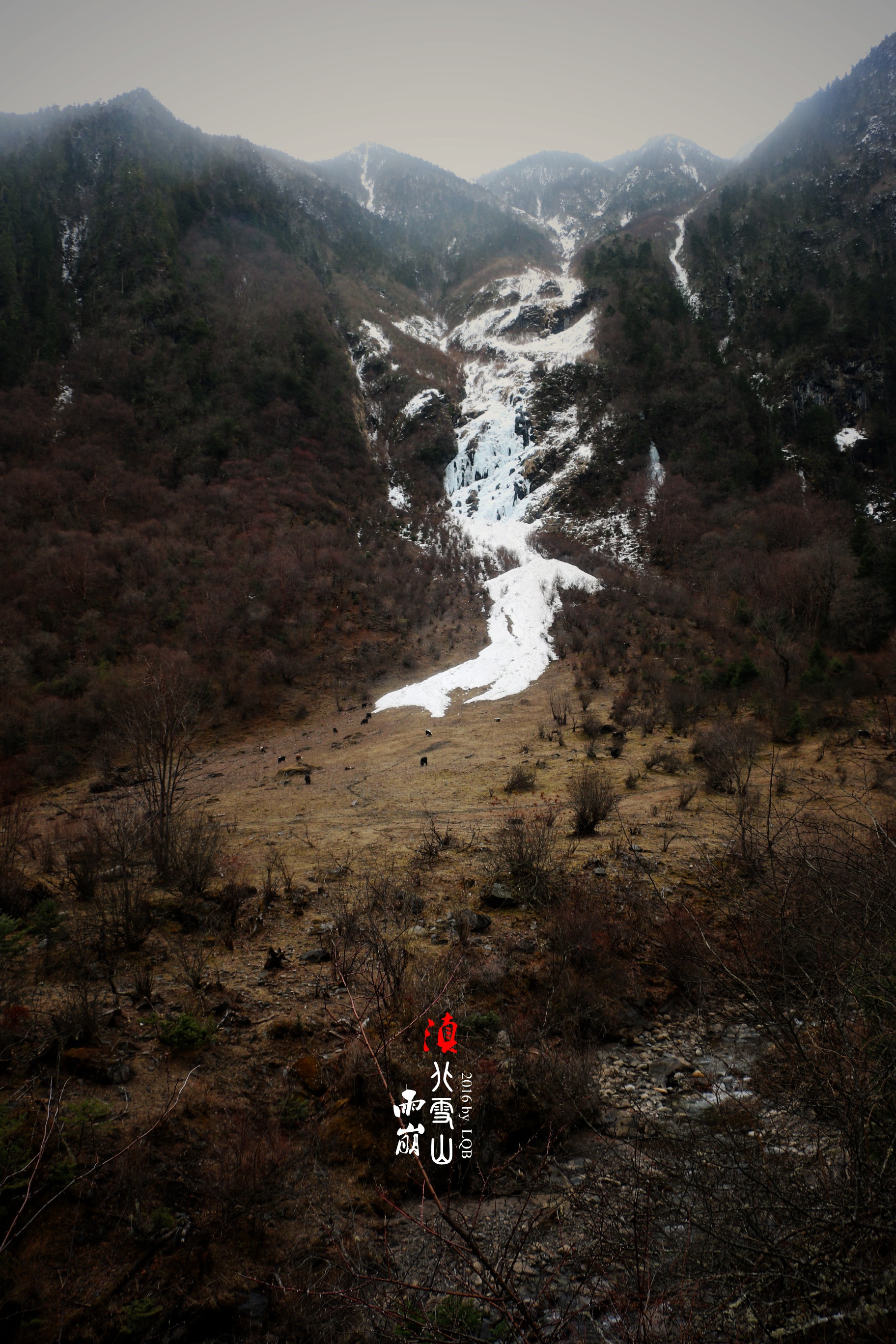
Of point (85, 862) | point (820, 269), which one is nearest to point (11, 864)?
point (85, 862)

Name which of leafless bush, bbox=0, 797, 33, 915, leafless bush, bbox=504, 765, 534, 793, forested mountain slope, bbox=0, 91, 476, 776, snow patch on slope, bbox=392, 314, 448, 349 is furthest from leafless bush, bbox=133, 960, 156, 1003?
snow patch on slope, bbox=392, 314, 448, 349

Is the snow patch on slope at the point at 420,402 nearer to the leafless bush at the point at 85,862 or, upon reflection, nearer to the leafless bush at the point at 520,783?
the leafless bush at the point at 520,783

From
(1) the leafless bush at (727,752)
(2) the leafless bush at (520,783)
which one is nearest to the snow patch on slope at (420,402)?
(1) the leafless bush at (727,752)

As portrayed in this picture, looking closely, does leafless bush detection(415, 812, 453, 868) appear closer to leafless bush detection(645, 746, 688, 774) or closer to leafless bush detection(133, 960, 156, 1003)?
leafless bush detection(133, 960, 156, 1003)

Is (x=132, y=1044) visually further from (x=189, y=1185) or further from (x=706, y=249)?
(x=706, y=249)

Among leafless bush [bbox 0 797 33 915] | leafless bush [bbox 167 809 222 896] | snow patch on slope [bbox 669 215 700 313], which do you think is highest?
snow patch on slope [bbox 669 215 700 313]

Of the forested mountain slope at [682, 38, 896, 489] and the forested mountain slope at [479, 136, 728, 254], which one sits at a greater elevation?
the forested mountain slope at [479, 136, 728, 254]

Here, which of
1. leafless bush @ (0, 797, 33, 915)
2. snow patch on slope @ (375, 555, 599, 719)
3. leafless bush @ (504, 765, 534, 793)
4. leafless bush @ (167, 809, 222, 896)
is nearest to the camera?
leafless bush @ (0, 797, 33, 915)
